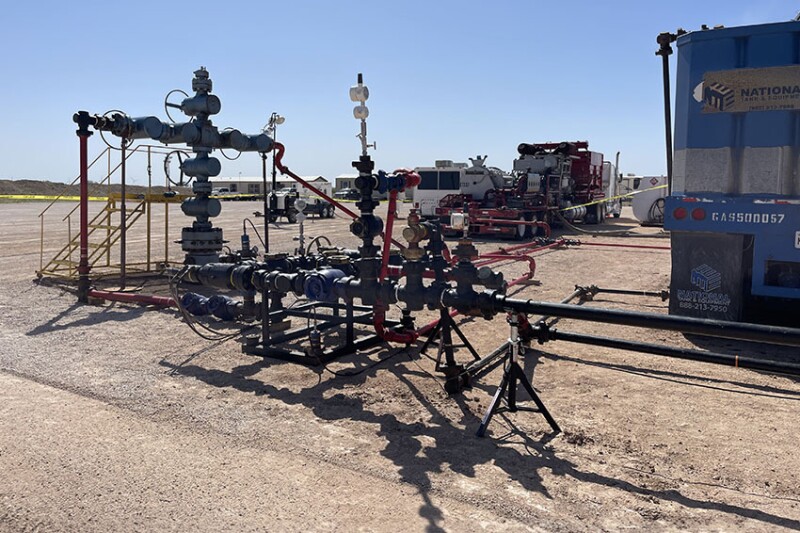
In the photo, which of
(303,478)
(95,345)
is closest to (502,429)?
(303,478)

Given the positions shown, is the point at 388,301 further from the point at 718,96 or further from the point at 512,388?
the point at 718,96

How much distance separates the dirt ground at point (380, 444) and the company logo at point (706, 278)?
627 mm

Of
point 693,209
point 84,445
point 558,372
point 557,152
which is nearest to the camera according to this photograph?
point 84,445

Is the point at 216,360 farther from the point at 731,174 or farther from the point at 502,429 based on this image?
the point at 731,174

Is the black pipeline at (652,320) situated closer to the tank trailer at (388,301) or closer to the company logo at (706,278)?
the tank trailer at (388,301)

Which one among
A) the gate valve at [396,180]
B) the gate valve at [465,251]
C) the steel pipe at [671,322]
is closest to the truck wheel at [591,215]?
the gate valve at [396,180]

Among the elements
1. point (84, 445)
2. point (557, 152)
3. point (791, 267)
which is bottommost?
point (84, 445)

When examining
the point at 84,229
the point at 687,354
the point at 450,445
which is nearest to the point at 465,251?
the point at 450,445

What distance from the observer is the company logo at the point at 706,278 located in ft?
23.6

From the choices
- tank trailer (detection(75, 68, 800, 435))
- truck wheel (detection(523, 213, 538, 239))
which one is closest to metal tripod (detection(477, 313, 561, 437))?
tank trailer (detection(75, 68, 800, 435))

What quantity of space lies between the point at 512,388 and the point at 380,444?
1098mm

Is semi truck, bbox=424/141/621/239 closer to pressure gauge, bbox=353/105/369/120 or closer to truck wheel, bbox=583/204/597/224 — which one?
truck wheel, bbox=583/204/597/224

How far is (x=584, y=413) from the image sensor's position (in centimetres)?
507

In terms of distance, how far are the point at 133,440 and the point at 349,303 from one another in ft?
8.75
